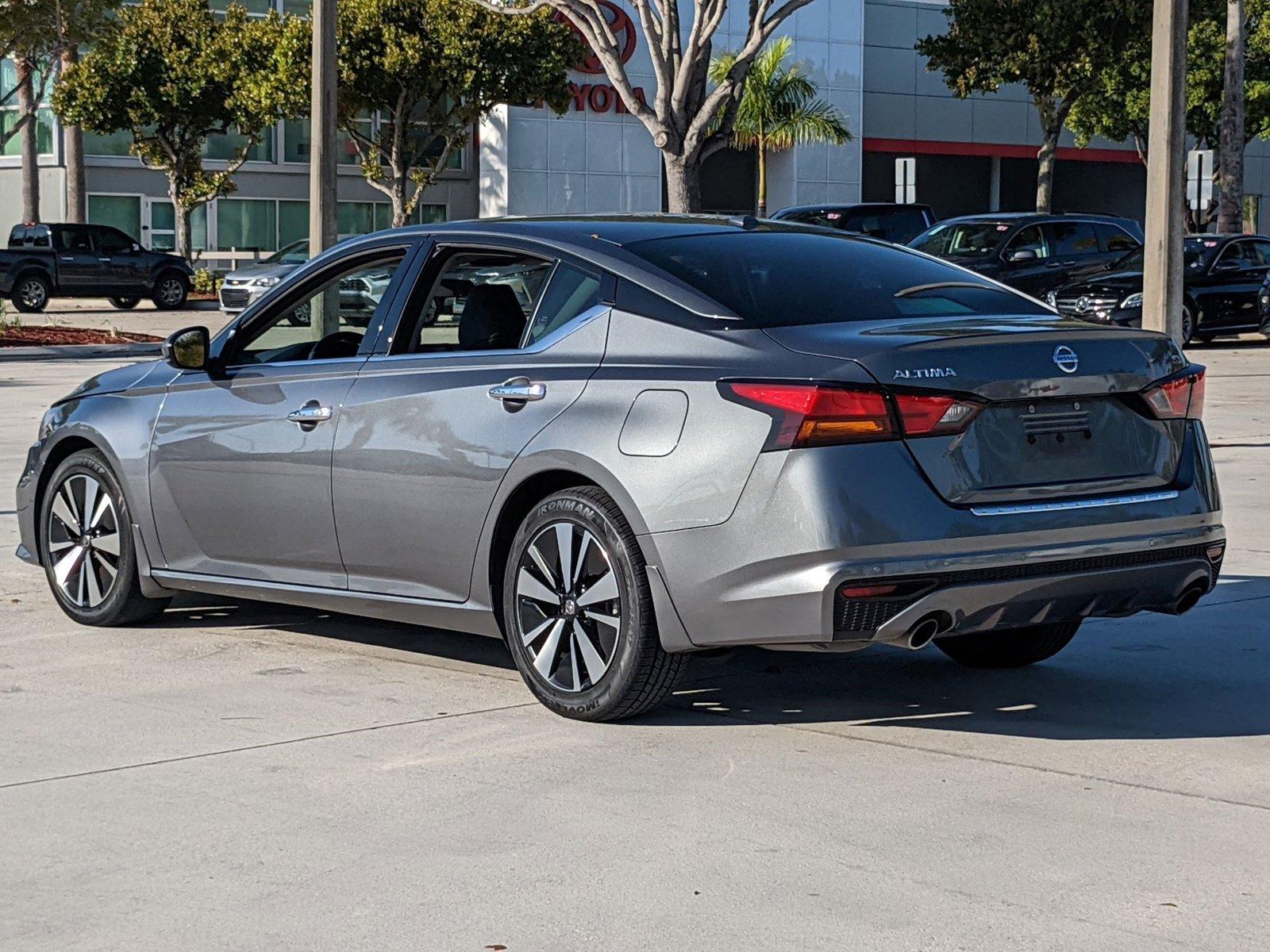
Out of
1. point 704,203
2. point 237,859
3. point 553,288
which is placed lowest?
point 237,859

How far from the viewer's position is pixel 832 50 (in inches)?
2354

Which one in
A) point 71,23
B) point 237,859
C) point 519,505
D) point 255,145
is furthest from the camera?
point 255,145

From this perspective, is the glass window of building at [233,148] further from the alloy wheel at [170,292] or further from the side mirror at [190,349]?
the side mirror at [190,349]

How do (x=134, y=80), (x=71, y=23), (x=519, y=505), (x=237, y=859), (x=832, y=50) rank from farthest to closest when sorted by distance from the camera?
(x=832, y=50)
(x=134, y=80)
(x=71, y=23)
(x=519, y=505)
(x=237, y=859)

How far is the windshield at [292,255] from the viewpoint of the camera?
118 ft

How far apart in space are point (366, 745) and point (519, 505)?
0.93 m

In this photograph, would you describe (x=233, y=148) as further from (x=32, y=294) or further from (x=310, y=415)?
(x=310, y=415)

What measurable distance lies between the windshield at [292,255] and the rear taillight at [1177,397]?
30293mm

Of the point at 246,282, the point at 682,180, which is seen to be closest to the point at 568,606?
the point at 682,180

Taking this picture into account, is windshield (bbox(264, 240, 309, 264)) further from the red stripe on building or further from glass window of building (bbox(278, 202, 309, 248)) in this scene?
the red stripe on building

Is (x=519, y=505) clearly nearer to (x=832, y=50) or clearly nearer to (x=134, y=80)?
(x=134, y=80)

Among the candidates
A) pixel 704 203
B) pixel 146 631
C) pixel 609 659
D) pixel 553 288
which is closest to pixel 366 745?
pixel 609 659

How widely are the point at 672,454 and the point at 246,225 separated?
49175 mm

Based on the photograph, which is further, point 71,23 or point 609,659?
point 71,23
